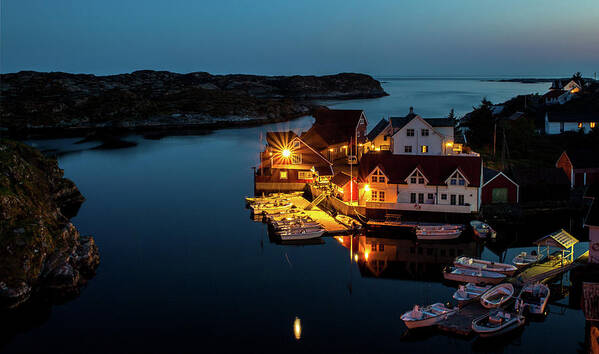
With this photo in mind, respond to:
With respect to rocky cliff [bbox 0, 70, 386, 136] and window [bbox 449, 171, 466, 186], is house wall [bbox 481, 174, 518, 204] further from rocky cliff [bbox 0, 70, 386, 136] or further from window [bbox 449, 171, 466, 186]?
rocky cliff [bbox 0, 70, 386, 136]

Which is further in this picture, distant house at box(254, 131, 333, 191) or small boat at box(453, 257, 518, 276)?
distant house at box(254, 131, 333, 191)

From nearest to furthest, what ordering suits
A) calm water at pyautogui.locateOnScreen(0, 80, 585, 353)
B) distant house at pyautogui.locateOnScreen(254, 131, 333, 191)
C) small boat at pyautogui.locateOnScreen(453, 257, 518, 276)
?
1. calm water at pyautogui.locateOnScreen(0, 80, 585, 353)
2. small boat at pyautogui.locateOnScreen(453, 257, 518, 276)
3. distant house at pyautogui.locateOnScreen(254, 131, 333, 191)

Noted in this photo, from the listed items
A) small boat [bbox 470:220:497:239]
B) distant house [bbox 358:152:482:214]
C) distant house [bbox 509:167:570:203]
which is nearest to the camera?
small boat [bbox 470:220:497:239]

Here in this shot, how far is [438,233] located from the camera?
112 feet

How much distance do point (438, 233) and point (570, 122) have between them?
3946 centimetres

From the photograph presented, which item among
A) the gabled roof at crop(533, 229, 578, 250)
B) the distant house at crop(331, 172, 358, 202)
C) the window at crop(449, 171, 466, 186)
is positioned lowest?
the gabled roof at crop(533, 229, 578, 250)

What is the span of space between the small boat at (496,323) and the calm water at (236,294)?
15.9 inches

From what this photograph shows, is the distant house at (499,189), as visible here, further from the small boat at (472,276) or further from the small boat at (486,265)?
the small boat at (472,276)

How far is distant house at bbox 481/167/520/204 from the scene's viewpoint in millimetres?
38281

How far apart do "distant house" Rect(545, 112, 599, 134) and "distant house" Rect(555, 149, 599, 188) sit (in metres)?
22.8

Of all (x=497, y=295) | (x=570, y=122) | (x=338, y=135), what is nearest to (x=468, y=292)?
(x=497, y=295)

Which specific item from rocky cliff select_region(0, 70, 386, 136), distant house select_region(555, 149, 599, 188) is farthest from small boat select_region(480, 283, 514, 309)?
rocky cliff select_region(0, 70, 386, 136)

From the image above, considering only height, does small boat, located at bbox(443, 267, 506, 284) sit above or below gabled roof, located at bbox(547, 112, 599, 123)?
below

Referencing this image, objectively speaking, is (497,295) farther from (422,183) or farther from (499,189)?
(499,189)
